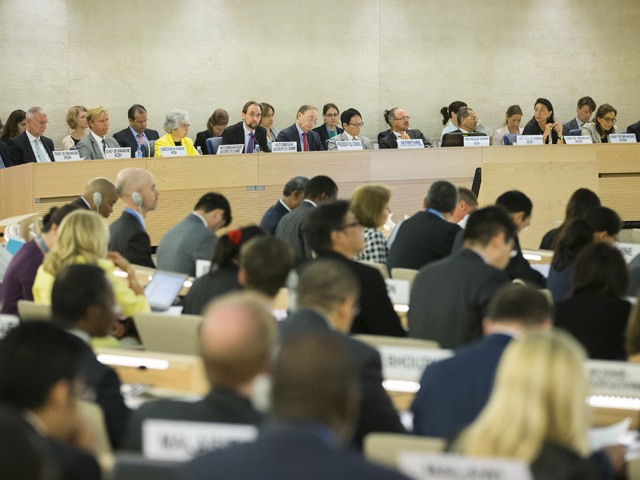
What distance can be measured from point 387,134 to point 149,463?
10955mm

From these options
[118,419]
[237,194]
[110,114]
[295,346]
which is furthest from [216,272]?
[110,114]

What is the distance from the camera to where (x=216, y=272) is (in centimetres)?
543

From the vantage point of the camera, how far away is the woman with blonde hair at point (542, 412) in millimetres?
2561

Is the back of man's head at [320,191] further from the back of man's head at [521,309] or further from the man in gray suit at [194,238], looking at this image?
the back of man's head at [521,309]

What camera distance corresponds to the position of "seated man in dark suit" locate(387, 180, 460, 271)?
714 centimetres

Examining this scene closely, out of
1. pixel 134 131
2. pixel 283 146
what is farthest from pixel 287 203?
pixel 134 131

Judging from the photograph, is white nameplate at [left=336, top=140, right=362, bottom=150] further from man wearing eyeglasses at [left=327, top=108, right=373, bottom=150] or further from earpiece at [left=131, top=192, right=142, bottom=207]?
earpiece at [left=131, top=192, right=142, bottom=207]

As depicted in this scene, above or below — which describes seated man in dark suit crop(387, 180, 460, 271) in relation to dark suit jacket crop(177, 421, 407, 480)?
below

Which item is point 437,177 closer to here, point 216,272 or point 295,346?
point 216,272

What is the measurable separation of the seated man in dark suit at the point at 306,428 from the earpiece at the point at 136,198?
5.79 meters

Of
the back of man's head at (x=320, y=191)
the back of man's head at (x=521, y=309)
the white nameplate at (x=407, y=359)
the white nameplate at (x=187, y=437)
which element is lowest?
the white nameplate at (x=407, y=359)

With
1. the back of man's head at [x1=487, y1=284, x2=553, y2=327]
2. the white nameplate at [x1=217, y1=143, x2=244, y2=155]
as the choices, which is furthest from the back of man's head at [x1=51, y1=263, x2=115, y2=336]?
the white nameplate at [x1=217, y1=143, x2=244, y2=155]

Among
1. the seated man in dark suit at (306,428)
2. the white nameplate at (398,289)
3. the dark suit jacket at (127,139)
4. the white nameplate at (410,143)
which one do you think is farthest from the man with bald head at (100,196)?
the seated man in dark suit at (306,428)

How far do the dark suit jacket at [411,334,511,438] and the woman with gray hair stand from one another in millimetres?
8948
